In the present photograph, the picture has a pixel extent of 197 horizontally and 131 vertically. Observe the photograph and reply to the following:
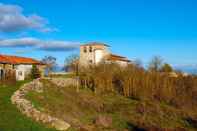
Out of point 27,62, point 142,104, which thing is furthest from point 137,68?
point 27,62

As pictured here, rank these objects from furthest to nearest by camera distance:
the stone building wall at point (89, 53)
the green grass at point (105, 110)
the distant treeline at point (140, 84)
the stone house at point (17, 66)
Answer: the stone building wall at point (89, 53)
the distant treeline at point (140, 84)
the stone house at point (17, 66)
the green grass at point (105, 110)

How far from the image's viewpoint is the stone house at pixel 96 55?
193ft

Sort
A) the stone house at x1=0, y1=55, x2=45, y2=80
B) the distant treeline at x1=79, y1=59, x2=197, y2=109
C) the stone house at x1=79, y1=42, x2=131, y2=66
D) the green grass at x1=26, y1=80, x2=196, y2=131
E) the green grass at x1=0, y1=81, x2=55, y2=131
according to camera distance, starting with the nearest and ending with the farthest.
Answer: the green grass at x1=0, y1=81, x2=55, y2=131 → the green grass at x1=26, y1=80, x2=196, y2=131 → the stone house at x1=0, y1=55, x2=45, y2=80 → the distant treeline at x1=79, y1=59, x2=197, y2=109 → the stone house at x1=79, y1=42, x2=131, y2=66

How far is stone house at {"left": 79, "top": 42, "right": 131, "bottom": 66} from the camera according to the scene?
58.9 m

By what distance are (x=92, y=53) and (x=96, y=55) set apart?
126 centimetres

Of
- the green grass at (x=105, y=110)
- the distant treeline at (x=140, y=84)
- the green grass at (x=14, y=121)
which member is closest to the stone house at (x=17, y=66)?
the green grass at (x=105, y=110)

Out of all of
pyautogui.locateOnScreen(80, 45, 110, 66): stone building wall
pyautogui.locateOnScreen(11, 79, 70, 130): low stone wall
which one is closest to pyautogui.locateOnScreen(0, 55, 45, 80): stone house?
pyautogui.locateOnScreen(80, 45, 110, 66): stone building wall

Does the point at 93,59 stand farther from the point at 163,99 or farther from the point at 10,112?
the point at 10,112

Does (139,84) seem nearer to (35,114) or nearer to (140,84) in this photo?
(140,84)

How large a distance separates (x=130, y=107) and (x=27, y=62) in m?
20.9

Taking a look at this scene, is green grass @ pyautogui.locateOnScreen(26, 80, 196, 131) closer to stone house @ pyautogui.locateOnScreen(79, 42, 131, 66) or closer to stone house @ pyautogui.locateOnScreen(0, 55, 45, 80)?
stone house @ pyautogui.locateOnScreen(0, 55, 45, 80)

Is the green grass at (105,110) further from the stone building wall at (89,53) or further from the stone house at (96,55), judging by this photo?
the stone building wall at (89,53)

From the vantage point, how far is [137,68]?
51125 mm

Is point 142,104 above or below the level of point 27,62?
below
